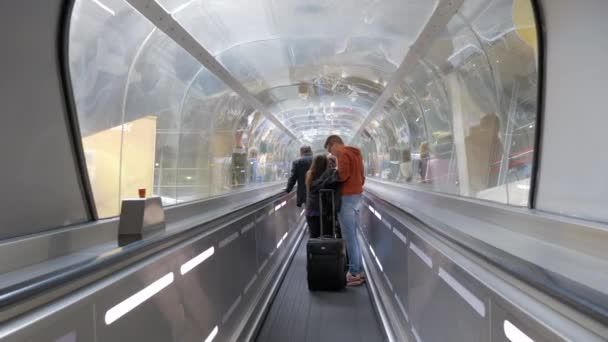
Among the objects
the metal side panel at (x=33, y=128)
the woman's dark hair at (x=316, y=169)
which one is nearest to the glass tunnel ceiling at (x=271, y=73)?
the metal side panel at (x=33, y=128)

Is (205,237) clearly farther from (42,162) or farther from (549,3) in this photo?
(549,3)

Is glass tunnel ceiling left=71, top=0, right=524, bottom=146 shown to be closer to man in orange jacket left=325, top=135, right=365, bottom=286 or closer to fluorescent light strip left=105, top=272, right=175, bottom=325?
man in orange jacket left=325, top=135, right=365, bottom=286

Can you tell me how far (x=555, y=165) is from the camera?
94.6 inches

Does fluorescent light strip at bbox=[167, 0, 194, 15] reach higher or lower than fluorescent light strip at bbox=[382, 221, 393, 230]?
higher

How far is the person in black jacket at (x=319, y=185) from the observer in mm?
5281

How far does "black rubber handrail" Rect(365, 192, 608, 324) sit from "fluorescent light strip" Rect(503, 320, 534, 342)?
0.15 metres

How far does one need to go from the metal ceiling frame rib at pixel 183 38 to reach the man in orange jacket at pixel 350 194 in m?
1.66

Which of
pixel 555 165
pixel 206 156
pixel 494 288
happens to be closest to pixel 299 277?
pixel 206 156

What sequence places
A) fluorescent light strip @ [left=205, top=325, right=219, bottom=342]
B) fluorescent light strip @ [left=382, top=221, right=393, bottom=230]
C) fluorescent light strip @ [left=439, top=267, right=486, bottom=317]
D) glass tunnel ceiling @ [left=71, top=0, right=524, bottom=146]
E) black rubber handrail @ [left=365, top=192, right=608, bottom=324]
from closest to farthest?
black rubber handrail @ [left=365, top=192, right=608, bottom=324] < fluorescent light strip @ [left=439, top=267, right=486, bottom=317] < fluorescent light strip @ [left=205, top=325, right=219, bottom=342] < glass tunnel ceiling @ [left=71, top=0, right=524, bottom=146] < fluorescent light strip @ [left=382, top=221, right=393, bottom=230]

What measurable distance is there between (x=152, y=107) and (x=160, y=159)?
0.60 meters

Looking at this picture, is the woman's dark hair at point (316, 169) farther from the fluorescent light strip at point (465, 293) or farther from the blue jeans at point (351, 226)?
the fluorescent light strip at point (465, 293)

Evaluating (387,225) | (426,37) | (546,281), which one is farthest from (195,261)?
(426,37)

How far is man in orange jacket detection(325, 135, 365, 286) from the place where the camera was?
204 inches

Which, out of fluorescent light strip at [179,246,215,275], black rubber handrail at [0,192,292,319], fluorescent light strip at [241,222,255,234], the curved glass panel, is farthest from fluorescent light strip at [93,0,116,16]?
fluorescent light strip at [241,222,255,234]
